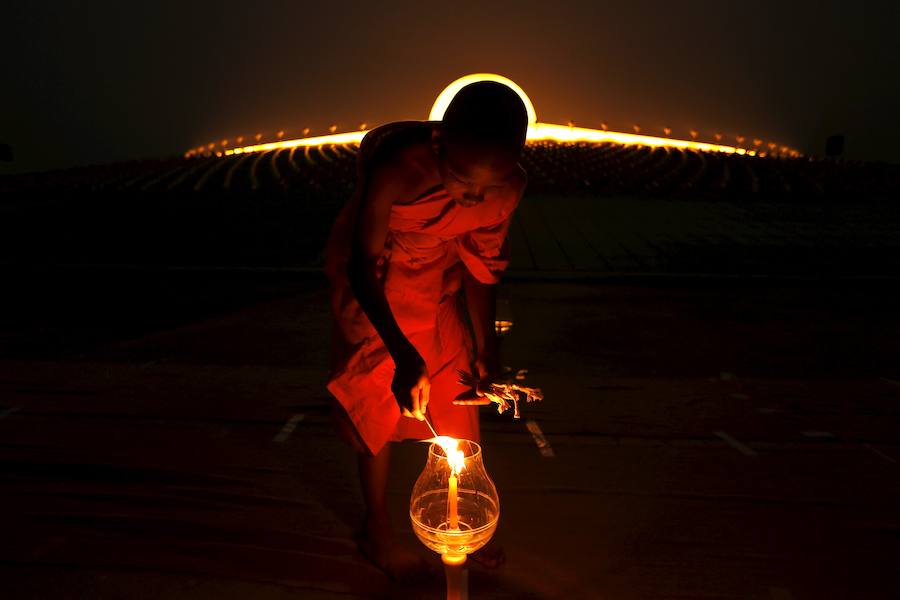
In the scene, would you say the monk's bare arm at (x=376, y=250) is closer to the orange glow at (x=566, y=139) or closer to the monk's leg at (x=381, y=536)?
the monk's leg at (x=381, y=536)

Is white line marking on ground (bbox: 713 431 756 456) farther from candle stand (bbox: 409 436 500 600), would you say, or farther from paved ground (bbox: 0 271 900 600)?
candle stand (bbox: 409 436 500 600)

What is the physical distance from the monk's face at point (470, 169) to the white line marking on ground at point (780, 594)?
98 cm

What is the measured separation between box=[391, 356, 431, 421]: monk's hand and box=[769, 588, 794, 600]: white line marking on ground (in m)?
0.82

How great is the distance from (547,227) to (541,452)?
13.8 feet

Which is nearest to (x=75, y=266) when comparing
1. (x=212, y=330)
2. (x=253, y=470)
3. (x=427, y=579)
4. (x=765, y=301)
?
(x=212, y=330)

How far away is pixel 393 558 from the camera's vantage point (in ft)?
4.33

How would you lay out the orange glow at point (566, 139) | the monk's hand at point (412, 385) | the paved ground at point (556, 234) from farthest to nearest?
1. the orange glow at point (566, 139)
2. the paved ground at point (556, 234)
3. the monk's hand at point (412, 385)

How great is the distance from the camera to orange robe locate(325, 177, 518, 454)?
49.2 inches

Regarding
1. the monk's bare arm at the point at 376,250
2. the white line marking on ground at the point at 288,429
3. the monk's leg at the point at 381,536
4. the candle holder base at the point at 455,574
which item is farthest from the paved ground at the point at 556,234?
the candle holder base at the point at 455,574

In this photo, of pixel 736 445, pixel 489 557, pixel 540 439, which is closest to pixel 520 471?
pixel 540 439

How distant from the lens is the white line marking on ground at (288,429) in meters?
1.91

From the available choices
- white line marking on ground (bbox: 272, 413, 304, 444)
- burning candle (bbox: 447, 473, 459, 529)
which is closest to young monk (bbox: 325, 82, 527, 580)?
burning candle (bbox: 447, 473, 459, 529)

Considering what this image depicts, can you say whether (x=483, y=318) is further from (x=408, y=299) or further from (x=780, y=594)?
(x=780, y=594)

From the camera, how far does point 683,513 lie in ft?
5.06
